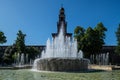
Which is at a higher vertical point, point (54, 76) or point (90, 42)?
point (90, 42)

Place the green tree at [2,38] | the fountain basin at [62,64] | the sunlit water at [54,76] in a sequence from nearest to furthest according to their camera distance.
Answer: the sunlit water at [54,76] < the fountain basin at [62,64] < the green tree at [2,38]

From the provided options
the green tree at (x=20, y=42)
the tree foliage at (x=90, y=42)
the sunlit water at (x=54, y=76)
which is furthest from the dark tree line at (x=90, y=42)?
the sunlit water at (x=54, y=76)

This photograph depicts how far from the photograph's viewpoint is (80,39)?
5159cm

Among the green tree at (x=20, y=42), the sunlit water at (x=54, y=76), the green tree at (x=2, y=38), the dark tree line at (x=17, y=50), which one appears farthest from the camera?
the green tree at (x=20, y=42)

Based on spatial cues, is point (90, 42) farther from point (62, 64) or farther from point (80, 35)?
point (62, 64)

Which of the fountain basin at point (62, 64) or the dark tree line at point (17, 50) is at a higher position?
the dark tree line at point (17, 50)

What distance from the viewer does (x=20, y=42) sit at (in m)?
57.2

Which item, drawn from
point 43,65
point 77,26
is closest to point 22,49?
point 77,26

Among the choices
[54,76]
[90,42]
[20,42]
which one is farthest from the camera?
[20,42]

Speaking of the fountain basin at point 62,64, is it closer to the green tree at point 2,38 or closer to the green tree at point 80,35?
the green tree at point 80,35

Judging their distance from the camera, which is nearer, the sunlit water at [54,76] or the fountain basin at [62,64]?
the sunlit water at [54,76]

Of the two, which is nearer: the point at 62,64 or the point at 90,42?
the point at 62,64

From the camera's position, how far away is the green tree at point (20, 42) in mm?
56537

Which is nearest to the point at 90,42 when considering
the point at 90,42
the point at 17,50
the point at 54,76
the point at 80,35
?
the point at 90,42
